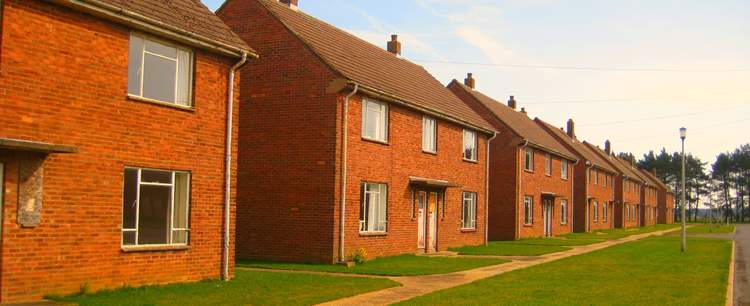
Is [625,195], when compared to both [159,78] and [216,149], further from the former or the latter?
[159,78]

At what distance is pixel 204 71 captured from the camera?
15.8 metres

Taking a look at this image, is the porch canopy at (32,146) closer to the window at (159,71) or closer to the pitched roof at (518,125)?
the window at (159,71)

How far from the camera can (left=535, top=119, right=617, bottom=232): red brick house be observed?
52.2 metres

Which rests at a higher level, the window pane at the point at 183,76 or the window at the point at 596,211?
the window pane at the point at 183,76

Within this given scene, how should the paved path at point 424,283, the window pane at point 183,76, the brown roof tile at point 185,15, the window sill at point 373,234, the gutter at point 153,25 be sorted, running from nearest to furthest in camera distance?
the gutter at point 153,25 → the paved path at point 424,283 → the brown roof tile at point 185,15 → the window pane at point 183,76 → the window sill at point 373,234

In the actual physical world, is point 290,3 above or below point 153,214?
above

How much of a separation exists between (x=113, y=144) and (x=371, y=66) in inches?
517

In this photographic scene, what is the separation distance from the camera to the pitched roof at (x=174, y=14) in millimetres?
13305

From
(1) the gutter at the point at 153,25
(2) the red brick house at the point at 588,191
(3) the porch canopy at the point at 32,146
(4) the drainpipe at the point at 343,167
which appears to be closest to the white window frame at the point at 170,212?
(3) the porch canopy at the point at 32,146

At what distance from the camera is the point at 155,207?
48.1ft

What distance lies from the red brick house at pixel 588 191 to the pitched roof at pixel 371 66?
22289 millimetres

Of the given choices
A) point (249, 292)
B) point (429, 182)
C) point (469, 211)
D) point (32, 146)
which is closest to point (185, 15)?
point (32, 146)

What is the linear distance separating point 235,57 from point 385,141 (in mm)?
7794

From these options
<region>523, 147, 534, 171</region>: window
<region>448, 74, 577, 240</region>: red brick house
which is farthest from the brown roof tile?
<region>523, 147, 534, 171</region>: window
